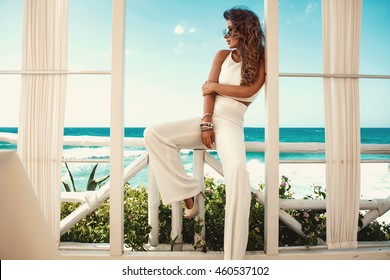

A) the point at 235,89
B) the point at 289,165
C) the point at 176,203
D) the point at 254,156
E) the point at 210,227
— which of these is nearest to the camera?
the point at 235,89

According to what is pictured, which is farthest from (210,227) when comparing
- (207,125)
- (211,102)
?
(211,102)

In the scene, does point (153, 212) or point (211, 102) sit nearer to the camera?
point (211, 102)

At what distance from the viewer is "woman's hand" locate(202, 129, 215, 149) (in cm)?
238

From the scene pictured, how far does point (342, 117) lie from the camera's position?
2520 mm

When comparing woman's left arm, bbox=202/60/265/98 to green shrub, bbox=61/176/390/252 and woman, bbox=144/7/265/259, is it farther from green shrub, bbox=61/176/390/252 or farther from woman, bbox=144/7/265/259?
green shrub, bbox=61/176/390/252

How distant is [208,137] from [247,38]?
85 centimetres

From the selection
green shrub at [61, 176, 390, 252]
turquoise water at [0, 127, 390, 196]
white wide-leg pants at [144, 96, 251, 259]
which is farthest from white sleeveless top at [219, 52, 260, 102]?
turquoise water at [0, 127, 390, 196]

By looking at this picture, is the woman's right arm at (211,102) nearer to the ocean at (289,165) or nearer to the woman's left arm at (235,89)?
the woman's left arm at (235,89)

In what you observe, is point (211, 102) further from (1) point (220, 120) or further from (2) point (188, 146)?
(2) point (188, 146)

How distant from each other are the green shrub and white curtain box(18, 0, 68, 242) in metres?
0.54

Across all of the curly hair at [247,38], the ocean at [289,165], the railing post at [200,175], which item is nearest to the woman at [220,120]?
the curly hair at [247,38]

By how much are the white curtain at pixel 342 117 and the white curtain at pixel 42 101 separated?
2.19 metres

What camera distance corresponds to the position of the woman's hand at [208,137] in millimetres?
2377

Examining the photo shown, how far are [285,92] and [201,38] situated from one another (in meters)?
7.82
